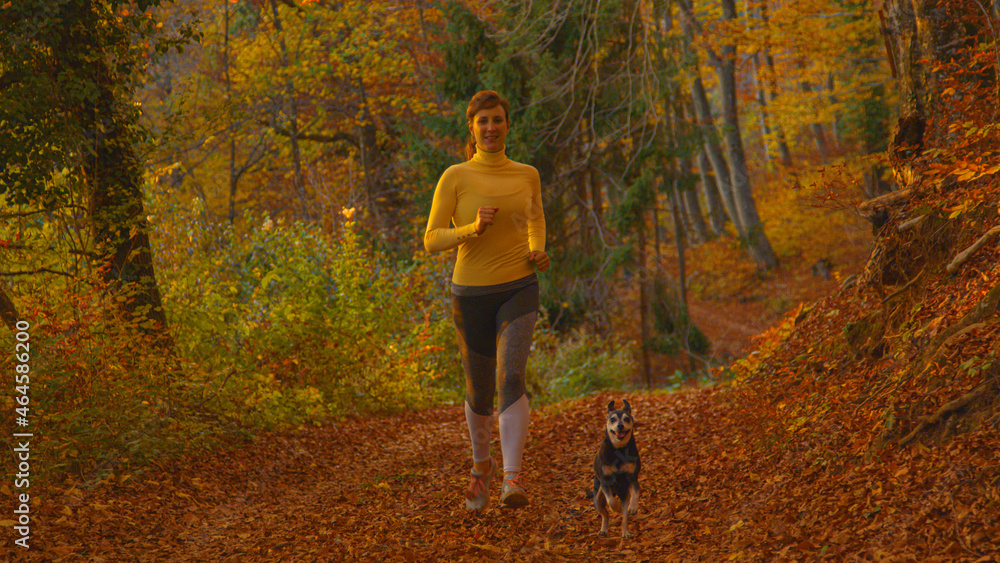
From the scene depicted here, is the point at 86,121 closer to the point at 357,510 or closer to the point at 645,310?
the point at 357,510

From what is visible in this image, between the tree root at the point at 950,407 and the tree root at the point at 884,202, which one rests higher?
the tree root at the point at 884,202

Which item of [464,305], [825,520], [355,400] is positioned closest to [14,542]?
[464,305]

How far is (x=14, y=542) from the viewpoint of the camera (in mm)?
4621

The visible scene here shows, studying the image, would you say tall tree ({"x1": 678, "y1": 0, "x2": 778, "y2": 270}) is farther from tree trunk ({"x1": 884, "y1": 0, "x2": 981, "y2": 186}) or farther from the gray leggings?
the gray leggings

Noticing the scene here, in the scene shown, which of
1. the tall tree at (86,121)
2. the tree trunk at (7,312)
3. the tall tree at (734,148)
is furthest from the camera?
the tall tree at (734,148)

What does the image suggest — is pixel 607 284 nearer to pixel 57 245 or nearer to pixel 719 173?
pixel 719 173

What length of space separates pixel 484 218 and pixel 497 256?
392mm

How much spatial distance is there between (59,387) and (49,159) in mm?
1991

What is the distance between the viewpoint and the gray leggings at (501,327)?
5.00 metres

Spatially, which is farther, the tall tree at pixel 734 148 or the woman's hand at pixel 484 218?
the tall tree at pixel 734 148

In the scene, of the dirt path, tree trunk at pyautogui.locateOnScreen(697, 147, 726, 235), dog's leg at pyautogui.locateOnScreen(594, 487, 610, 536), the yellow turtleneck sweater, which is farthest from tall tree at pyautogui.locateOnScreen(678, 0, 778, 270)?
dog's leg at pyautogui.locateOnScreen(594, 487, 610, 536)

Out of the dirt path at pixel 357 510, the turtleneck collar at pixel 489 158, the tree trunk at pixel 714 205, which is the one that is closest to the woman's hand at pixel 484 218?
the turtleneck collar at pixel 489 158

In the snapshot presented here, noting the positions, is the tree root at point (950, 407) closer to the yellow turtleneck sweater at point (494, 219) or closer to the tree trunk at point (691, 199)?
the yellow turtleneck sweater at point (494, 219)

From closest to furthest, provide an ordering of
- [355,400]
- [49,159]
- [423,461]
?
[49,159] < [423,461] < [355,400]
